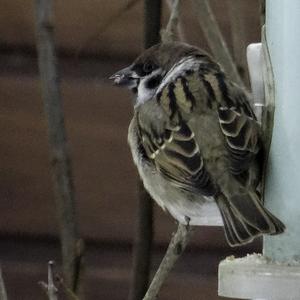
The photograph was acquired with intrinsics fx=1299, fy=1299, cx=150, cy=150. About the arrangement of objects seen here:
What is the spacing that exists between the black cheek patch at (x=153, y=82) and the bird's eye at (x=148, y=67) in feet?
0.04

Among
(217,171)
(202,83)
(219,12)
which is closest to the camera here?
(217,171)

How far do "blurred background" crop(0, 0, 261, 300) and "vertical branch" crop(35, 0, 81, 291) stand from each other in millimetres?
470

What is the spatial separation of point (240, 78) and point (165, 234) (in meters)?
0.49

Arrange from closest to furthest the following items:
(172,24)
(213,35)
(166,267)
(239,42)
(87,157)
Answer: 1. (166,267)
2. (172,24)
3. (213,35)
4. (239,42)
5. (87,157)

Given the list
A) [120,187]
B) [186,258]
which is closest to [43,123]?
[120,187]

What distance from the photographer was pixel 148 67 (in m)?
1.79

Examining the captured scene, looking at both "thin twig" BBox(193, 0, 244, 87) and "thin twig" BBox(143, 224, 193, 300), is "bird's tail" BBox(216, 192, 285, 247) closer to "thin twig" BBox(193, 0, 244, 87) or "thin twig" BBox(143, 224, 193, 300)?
"thin twig" BBox(143, 224, 193, 300)

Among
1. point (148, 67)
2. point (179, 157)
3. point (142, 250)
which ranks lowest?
point (142, 250)

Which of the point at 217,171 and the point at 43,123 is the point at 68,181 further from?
the point at 43,123

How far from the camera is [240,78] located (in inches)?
72.1

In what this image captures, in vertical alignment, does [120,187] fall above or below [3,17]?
below

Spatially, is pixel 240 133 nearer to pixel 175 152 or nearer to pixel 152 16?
pixel 175 152

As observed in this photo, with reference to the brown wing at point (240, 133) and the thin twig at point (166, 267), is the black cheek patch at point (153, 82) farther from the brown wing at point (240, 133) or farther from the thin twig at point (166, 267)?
the thin twig at point (166, 267)

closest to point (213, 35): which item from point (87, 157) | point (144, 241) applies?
point (144, 241)
